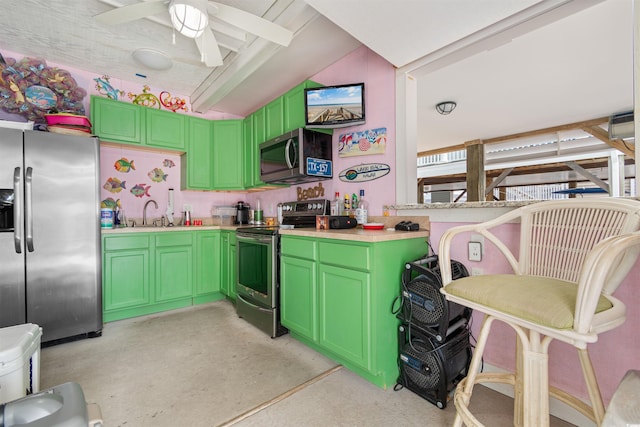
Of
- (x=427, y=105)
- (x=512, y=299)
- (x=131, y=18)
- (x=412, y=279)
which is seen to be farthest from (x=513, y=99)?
(x=131, y=18)

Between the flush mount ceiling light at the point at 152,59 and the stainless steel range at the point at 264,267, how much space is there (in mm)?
1893

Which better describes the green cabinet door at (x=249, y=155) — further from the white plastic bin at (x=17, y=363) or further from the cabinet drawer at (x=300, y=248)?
the white plastic bin at (x=17, y=363)

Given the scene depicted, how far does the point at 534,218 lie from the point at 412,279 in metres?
0.69

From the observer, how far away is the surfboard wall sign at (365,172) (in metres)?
2.34

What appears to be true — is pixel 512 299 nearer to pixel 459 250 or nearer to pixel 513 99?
pixel 459 250

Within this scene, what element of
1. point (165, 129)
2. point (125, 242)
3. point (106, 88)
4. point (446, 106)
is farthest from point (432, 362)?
point (106, 88)

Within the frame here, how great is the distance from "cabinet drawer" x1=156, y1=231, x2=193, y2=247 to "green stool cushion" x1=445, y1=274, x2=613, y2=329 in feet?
9.39

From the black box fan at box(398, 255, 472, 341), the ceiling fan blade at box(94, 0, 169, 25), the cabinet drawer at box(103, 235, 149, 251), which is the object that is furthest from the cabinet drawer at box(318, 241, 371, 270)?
the cabinet drawer at box(103, 235, 149, 251)

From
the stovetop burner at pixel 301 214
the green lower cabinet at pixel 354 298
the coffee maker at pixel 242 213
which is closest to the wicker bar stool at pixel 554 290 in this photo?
the green lower cabinet at pixel 354 298

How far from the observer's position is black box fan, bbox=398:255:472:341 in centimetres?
151

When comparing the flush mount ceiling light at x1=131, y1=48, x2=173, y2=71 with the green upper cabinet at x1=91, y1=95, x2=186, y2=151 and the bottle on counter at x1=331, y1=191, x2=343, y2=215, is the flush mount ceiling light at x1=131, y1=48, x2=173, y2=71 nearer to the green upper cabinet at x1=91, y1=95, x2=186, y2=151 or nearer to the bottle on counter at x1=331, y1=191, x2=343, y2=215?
the green upper cabinet at x1=91, y1=95, x2=186, y2=151

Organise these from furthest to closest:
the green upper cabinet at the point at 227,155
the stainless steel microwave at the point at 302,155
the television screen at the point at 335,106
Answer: the green upper cabinet at the point at 227,155, the stainless steel microwave at the point at 302,155, the television screen at the point at 335,106

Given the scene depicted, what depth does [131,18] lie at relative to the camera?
1.78 m

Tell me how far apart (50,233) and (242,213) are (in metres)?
1.94
